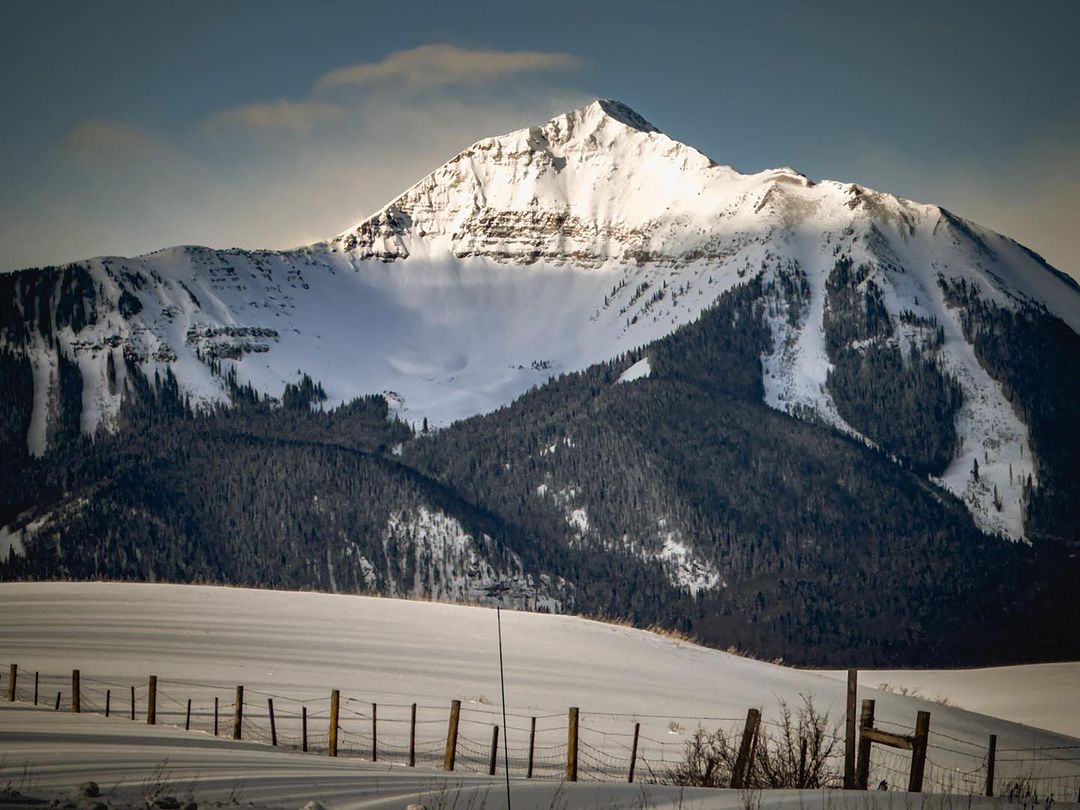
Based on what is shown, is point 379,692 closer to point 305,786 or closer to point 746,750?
point 746,750


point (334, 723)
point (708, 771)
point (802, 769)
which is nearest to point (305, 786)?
point (708, 771)

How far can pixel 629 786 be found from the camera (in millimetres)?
27297

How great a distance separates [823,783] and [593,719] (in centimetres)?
1396

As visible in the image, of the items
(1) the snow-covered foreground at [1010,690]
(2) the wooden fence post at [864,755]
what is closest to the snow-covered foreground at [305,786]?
(2) the wooden fence post at [864,755]

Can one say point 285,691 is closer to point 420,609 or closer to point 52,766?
point 420,609

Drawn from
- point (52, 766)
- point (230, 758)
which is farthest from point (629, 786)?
point (52, 766)

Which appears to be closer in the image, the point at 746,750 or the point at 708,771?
the point at 746,750

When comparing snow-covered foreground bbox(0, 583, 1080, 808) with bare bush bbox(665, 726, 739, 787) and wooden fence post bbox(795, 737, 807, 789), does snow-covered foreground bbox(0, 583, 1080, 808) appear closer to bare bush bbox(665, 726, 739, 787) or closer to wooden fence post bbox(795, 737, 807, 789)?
bare bush bbox(665, 726, 739, 787)

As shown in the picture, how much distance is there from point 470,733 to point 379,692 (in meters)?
5.19

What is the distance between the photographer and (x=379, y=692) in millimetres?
45281

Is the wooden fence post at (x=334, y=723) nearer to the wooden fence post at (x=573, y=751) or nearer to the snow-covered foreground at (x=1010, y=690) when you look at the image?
the wooden fence post at (x=573, y=751)

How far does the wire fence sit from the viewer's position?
3769 cm

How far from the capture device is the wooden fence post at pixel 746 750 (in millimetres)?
28875

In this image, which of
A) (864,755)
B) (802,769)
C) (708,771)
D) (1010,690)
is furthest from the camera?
(1010,690)
